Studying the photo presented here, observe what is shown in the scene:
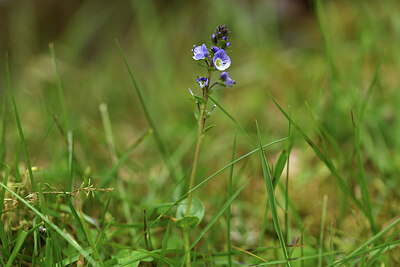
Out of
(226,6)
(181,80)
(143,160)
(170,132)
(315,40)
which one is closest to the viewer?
(143,160)

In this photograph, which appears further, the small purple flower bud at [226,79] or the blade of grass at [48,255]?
the small purple flower bud at [226,79]

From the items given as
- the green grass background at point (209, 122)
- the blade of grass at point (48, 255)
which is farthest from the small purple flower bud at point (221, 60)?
the blade of grass at point (48, 255)

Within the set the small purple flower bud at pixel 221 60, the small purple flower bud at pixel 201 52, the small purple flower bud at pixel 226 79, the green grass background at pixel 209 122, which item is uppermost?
the small purple flower bud at pixel 201 52

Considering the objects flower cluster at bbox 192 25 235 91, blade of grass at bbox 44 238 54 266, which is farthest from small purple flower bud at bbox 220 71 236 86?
blade of grass at bbox 44 238 54 266

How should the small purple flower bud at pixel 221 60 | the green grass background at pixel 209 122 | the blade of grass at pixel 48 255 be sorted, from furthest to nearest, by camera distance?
the green grass background at pixel 209 122
the small purple flower bud at pixel 221 60
the blade of grass at pixel 48 255

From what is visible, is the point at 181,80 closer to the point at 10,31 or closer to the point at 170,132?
the point at 170,132

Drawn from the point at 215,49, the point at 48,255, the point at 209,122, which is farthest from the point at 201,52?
the point at 209,122

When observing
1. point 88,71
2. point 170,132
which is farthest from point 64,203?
point 88,71

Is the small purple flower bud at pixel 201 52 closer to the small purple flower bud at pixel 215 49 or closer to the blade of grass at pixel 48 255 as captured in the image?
the small purple flower bud at pixel 215 49

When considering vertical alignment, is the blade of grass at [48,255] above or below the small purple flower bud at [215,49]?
below
